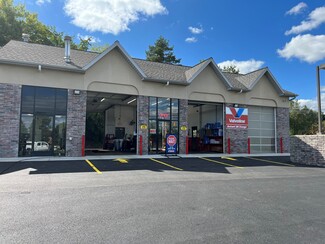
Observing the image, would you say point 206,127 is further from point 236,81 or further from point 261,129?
point 236,81

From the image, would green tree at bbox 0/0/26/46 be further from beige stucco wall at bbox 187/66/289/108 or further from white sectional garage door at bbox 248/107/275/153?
white sectional garage door at bbox 248/107/275/153

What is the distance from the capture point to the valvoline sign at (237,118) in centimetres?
2014

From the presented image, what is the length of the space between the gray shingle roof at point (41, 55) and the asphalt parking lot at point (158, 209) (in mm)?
7917

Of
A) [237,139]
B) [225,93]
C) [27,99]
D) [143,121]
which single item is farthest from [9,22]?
[237,139]

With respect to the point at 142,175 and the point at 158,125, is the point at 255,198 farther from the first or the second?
the point at 158,125

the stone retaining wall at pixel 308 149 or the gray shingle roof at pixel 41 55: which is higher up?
the gray shingle roof at pixel 41 55

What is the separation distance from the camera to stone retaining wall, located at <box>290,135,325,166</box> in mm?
14117

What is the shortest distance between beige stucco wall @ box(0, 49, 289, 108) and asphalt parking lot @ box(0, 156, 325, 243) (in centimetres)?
739

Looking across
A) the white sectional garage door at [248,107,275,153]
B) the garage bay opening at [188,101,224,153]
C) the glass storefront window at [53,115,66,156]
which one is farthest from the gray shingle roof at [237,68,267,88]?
the glass storefront window at [53,115,66,156]

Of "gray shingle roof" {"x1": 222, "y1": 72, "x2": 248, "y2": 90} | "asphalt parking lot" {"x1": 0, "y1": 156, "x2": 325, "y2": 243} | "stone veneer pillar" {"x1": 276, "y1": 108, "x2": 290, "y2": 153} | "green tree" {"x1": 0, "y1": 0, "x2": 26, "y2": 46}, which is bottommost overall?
"asphalt parking lot" {"x1": 0, "y1": 156, "x2": 325, "y2": 243}

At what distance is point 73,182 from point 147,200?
3150mm

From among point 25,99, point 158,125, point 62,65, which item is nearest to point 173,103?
point 158,125

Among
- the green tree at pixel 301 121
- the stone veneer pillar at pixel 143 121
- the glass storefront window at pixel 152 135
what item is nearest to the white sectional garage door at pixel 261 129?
the glass storefront window at pixel 152 135

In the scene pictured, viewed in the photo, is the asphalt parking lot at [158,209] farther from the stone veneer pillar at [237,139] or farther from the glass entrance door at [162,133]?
the stone veneer pillar at [237,139]
